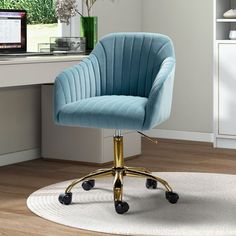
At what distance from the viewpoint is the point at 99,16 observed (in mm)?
5824

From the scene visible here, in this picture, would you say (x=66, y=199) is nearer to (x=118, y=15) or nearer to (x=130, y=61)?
(x=130, y=61)

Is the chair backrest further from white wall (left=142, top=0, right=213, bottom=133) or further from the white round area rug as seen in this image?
white wall (left=142, top=0, right=213, bottom=133)

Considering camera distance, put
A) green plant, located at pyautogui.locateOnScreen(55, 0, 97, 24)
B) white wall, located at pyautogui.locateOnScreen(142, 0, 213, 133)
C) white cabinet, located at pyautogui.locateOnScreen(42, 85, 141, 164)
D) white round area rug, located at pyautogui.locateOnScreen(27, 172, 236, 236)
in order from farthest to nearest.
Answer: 1. white wall, located at pyautogui.locateOnScreen(142, 0, 213, 133)
2. green plant, located at pyautogui.locateOnScreen(55, 0, 97, 24)
3. white cabinet, located at pyautogui.locateOnScreen(42, 85, 141, 164)
4. white round area rug, located at pyautogui.locateOnScreen(27, 172, 236, 236)

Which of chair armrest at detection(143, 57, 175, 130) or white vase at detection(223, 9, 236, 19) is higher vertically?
white vase at detection(223, 9, 236, 19)

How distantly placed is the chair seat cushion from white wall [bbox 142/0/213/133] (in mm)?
2309

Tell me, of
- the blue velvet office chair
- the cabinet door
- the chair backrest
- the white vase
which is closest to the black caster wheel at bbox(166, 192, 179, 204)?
the blue velvet office chair

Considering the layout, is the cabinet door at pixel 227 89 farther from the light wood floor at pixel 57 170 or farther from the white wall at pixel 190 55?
the white wall at pixel 190 55

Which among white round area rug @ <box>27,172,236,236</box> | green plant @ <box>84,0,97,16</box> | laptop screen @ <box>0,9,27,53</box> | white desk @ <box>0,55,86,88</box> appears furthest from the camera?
green plant @ <box>84,0,97,16</box>

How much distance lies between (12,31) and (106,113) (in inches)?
51.5

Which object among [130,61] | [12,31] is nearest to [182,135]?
[12,31]

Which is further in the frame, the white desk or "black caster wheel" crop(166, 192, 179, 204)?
the white desk

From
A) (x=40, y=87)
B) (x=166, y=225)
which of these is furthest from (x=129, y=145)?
(x=166, y=225)

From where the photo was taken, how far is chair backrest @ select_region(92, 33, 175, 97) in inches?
160

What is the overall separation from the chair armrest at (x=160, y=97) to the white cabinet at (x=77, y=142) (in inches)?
49.0
